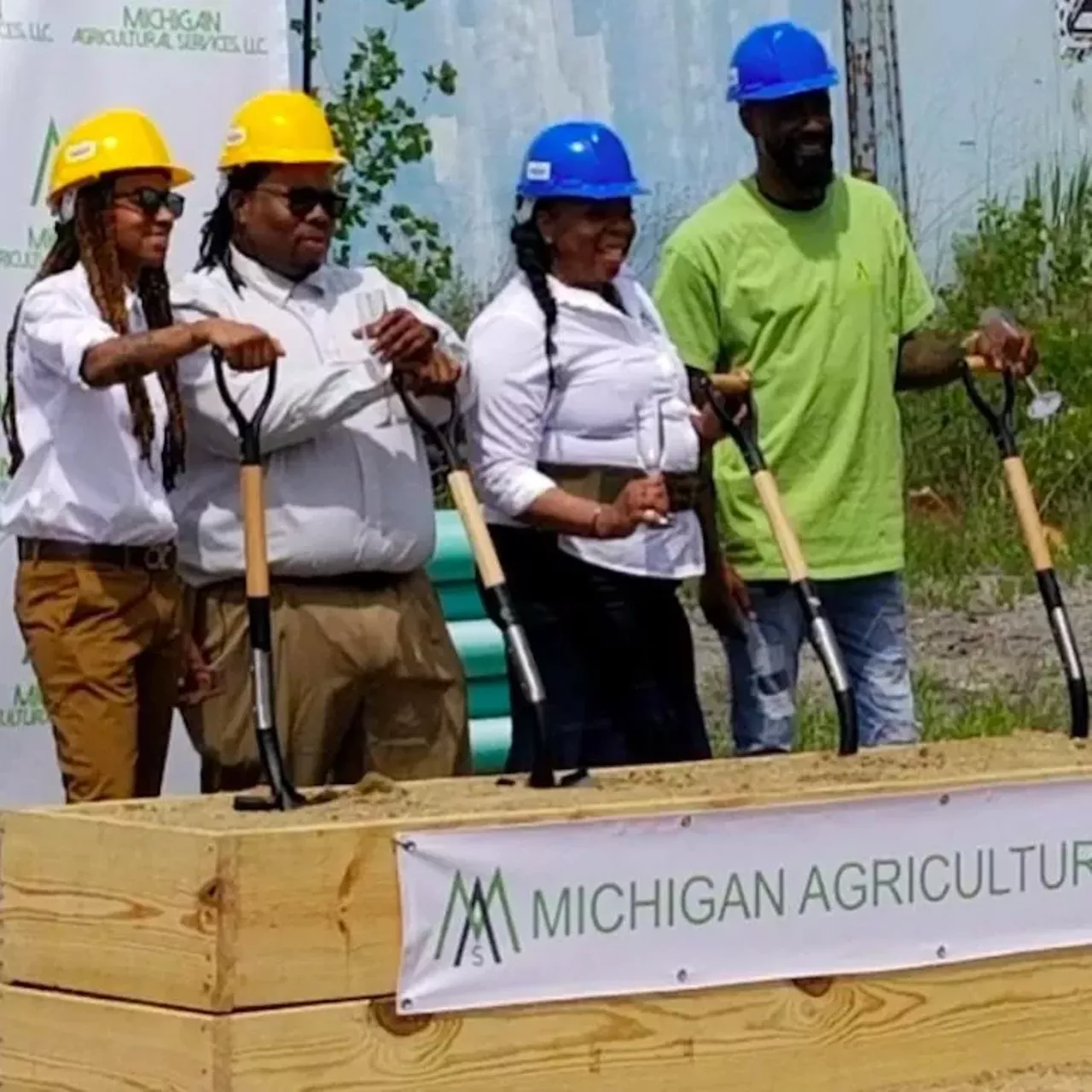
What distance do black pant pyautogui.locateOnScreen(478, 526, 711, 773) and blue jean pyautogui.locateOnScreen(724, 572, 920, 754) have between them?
0.35 m

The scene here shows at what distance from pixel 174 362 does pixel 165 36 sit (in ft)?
6.90

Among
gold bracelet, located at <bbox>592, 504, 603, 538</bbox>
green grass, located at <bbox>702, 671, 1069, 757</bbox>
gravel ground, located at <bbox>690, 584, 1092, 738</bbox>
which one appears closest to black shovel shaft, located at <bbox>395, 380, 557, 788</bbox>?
gold bracelet, located at <bbox>592, 504, 603, 538</bbox>

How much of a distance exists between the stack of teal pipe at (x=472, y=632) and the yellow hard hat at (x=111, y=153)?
7.11 ft

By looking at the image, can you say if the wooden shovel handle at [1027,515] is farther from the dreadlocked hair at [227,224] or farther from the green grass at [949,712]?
the green grass at [949,712]

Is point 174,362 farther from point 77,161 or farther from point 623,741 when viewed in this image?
point 623,741

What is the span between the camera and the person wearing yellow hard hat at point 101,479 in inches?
236

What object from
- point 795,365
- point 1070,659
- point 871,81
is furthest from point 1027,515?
point 871,81

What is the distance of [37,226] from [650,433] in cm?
195

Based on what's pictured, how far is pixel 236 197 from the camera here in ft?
19.8

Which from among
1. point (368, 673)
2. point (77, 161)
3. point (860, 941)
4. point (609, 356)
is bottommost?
point (860, 941)

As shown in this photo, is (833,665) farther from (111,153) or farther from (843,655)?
(111,153)

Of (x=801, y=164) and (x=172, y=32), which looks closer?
(x=801, y=164)

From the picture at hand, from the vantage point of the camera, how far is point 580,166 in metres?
6.15

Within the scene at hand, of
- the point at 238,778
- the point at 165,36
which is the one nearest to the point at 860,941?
the point at 238,778
